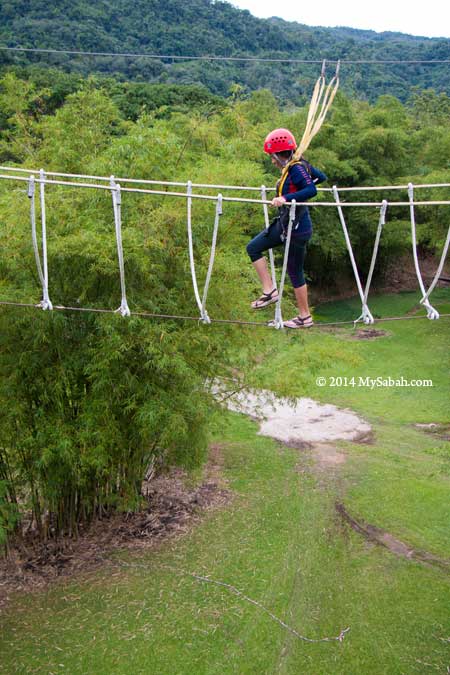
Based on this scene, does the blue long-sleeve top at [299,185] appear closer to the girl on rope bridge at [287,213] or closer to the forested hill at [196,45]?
the girl on rope bridge at [287,213]

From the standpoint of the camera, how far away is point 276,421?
10.9m

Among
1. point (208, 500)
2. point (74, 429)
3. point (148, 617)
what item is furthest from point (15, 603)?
point (208, 500)

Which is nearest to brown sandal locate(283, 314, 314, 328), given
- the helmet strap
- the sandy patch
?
the helmet strap

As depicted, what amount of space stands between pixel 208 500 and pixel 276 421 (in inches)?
115

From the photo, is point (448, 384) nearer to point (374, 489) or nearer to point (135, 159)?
point (374, 489)

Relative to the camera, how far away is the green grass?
18.1ft

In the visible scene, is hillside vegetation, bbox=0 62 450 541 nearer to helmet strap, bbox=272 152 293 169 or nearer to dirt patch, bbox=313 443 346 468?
helmet strap, bbox=272 152 293 169

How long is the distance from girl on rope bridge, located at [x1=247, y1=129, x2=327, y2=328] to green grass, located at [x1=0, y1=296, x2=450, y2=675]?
8.97 ft

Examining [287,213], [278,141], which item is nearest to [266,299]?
[287,213]

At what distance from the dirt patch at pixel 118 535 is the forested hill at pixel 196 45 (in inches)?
681

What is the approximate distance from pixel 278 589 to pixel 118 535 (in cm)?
197

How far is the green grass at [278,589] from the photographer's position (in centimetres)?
551

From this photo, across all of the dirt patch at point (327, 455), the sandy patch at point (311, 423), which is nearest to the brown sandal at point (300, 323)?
the dirt patch at point (327, 455)

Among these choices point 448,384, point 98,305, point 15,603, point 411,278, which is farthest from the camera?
point 411,278
